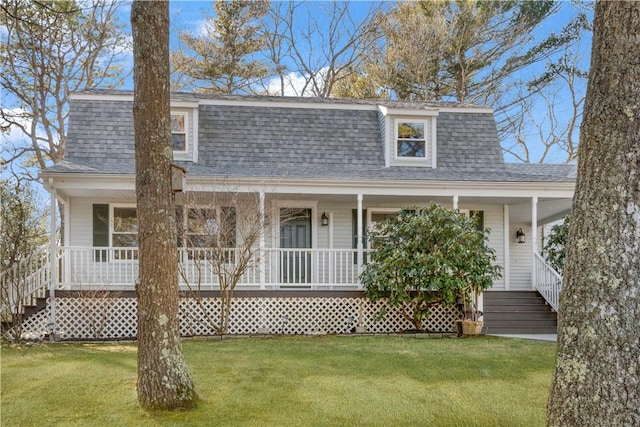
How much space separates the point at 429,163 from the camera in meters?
12.3

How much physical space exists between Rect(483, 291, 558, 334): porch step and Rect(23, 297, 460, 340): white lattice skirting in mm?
800

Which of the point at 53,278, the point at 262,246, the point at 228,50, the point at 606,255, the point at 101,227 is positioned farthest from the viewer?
the point at 228,50

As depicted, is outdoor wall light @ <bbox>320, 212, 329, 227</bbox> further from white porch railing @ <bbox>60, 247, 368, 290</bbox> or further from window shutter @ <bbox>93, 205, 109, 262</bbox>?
window shutter @ <bbox>93, 205, 109, 262</bbox>

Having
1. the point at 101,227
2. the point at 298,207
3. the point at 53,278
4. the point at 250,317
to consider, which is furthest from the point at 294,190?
the point at 53,278

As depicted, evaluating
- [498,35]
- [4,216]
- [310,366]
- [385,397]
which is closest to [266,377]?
[310,366]

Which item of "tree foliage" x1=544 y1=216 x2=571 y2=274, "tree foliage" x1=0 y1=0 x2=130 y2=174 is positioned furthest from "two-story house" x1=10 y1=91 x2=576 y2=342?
"tree foliage" x1=0 y1=0 x2=130 y2=174

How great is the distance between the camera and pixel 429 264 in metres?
9.02

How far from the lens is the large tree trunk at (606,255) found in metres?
2.60

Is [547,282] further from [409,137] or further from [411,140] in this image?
[409,137]

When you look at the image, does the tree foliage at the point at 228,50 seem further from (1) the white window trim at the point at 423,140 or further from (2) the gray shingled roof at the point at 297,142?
(1) the white window trim at the point at 423,140

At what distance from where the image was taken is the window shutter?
36.2ft

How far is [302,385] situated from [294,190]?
532 cm

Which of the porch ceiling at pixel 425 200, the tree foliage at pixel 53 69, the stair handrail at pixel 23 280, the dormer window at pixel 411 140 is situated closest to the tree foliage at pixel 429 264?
the porch ceiling at pixel 425 200

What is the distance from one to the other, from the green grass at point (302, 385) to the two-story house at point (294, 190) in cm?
216
